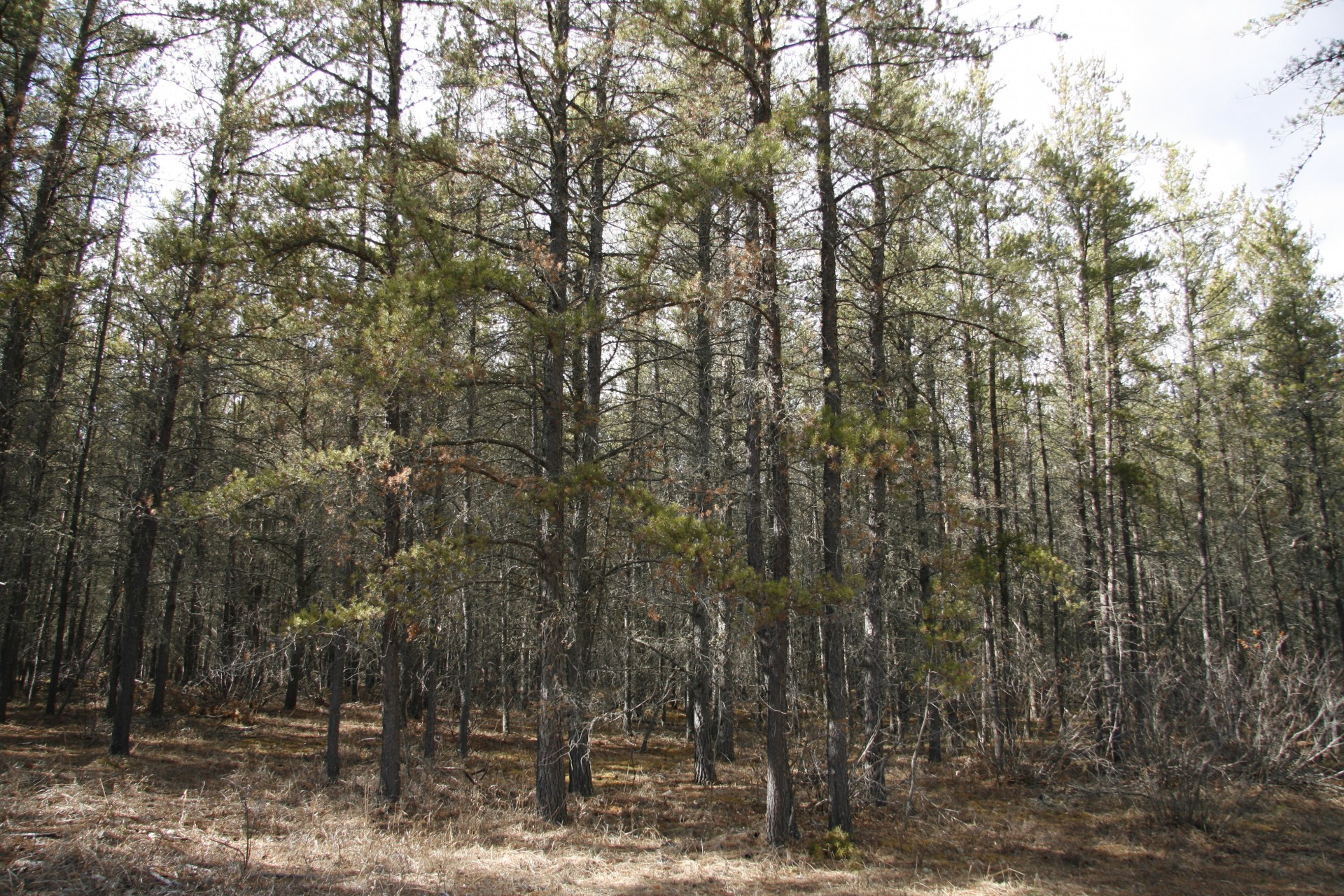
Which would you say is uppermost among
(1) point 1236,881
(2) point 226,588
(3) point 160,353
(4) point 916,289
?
(4) point 916,289

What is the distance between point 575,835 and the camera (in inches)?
344

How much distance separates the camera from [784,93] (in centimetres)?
936

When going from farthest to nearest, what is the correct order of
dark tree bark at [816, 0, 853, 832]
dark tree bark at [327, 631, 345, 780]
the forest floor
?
dark tree bark at [327, 631, 345, 780] < dark tree bark at [816, 0, 853, 832] < the forest floor

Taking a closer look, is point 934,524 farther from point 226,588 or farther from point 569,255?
point 226,588

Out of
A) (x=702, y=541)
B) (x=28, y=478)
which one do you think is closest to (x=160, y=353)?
(x=28, y=478)

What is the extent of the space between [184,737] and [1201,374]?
1065 inches

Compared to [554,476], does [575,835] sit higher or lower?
lower

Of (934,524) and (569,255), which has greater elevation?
(569,255)

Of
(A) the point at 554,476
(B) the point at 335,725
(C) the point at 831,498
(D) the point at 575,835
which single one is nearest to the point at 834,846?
(D) the point at 575,835

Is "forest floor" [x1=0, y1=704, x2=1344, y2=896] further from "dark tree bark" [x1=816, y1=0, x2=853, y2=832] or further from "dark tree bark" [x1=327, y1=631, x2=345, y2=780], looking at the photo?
"dark tree bark" [x1=816, y1=0, x2=853, y2=832]

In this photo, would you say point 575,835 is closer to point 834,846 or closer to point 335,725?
point 834,846

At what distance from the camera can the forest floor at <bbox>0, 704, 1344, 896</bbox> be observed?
6293 millimetres

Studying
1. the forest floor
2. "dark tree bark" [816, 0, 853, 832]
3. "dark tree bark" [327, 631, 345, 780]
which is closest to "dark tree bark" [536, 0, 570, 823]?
the forest floor

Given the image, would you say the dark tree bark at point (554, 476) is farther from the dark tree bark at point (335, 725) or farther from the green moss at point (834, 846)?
the dark tree bark at point (335, 725)
